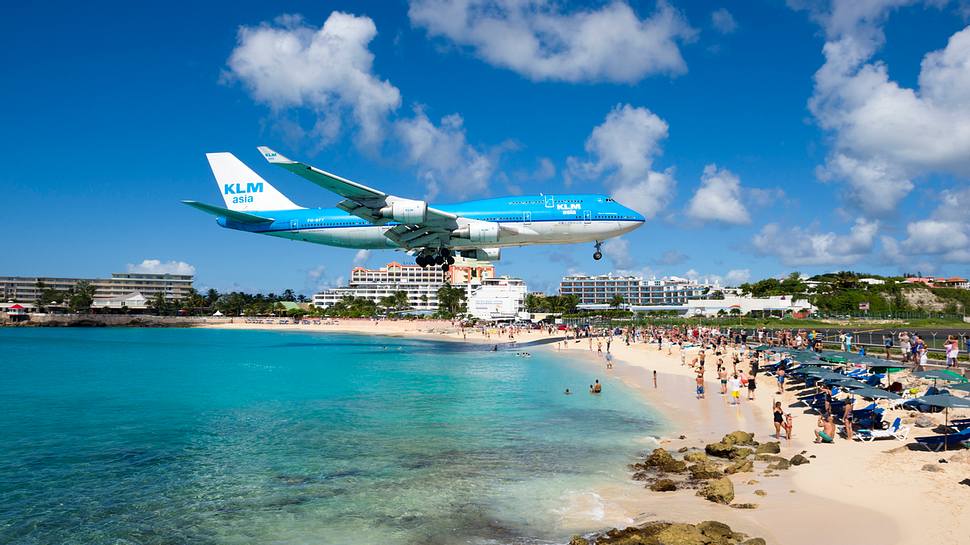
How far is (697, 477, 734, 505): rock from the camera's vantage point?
549 inches

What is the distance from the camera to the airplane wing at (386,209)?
108ft

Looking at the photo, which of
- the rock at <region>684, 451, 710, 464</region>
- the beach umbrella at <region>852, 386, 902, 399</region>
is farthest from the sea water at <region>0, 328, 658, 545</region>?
the beach umbrella at <region>852, 386, 902, 399</region>

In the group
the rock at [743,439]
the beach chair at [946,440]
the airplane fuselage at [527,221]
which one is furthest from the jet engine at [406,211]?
the beach chair at [946,440]

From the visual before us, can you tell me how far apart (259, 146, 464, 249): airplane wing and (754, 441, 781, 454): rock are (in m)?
23.2

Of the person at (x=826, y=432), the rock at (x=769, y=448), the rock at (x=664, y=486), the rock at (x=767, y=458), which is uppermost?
the person at (x=826, y=432)

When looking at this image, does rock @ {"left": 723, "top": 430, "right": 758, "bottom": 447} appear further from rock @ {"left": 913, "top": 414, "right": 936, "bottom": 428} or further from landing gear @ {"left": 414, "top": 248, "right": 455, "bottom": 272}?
landing gear @ {"left": 414, "top": 248, "right": 455, "bottom": 272}

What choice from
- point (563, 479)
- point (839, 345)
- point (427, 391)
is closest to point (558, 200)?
point (427, 391)

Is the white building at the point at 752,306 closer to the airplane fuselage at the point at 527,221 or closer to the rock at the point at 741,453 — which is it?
the airplane fuselage at the point at 527,221

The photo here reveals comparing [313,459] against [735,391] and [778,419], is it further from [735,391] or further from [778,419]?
[735,391]

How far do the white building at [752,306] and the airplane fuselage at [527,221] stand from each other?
7545 cm

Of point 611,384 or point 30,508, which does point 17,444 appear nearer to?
point 30,508

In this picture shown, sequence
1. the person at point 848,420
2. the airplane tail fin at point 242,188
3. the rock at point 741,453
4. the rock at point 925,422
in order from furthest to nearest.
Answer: the airplane tail fin at point 242,188 → the rock at point 925,422 → the person at point 848,420 → the rock at point 741,453

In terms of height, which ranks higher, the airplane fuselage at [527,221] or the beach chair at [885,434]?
the airplane fuselage at [527,221]

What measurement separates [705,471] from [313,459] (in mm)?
12341
